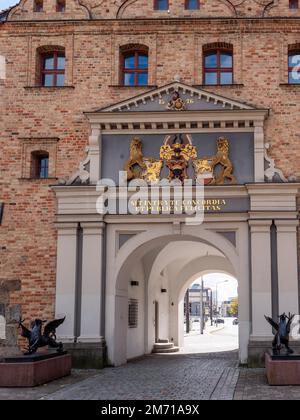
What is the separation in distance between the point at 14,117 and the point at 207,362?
9.50 meters

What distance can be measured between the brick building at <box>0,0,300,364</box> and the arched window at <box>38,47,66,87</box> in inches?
1.6

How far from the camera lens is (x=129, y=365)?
771 inches

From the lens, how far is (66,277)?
18594 millimetres

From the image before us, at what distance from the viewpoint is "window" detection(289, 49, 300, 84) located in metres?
19.7

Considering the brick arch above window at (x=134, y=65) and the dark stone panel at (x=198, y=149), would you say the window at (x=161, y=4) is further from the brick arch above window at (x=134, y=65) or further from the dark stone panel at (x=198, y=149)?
the dark stone panel at (x=198, y=149)

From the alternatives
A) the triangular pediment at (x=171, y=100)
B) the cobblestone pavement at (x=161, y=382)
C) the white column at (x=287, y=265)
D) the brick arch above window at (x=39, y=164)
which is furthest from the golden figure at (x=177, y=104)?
the cobblestone pavement at (x=161, y=382)

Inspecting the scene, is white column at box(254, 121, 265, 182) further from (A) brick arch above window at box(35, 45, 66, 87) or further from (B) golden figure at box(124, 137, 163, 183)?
(A) brick arch above window at box(35, 45, 66, 87)

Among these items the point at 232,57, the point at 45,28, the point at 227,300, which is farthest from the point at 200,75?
the point at 227,300

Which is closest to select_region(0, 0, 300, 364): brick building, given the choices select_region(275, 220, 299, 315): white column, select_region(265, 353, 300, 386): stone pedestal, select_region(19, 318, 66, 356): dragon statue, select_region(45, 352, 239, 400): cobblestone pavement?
select_region(275, 220, 299, 315): white column

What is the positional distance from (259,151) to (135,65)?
468 centimetres

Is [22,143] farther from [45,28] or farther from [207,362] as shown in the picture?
[207,362]

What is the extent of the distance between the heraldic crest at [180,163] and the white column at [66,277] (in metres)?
→ 2.32

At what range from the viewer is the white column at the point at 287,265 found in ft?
58.7

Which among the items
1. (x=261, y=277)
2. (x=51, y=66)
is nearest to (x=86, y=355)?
(x=261, y=277)
